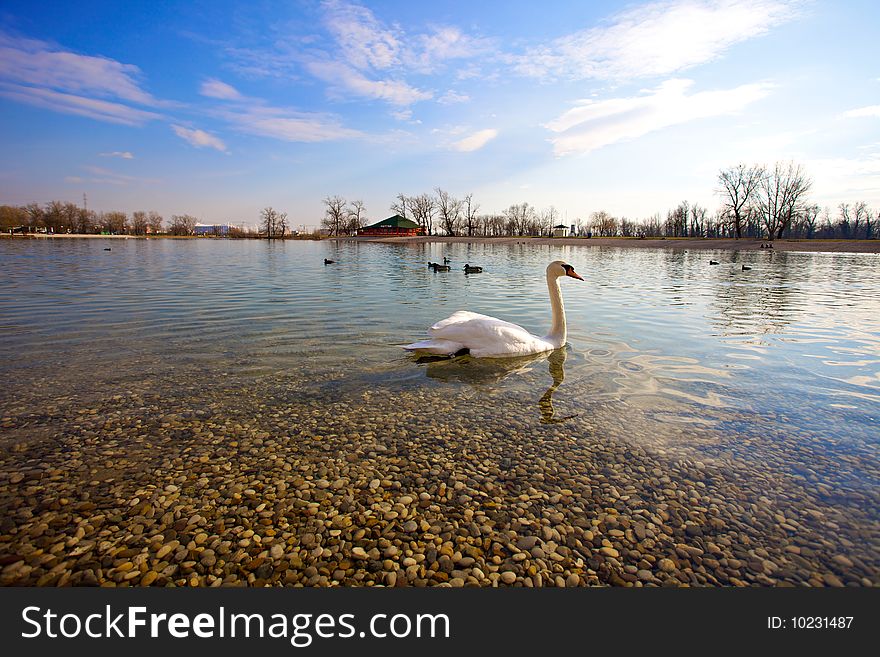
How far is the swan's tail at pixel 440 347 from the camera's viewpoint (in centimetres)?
699

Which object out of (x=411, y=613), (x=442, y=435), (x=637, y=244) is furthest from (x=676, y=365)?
(x=637, y=244)

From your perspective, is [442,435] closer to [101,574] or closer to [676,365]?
[101,574]

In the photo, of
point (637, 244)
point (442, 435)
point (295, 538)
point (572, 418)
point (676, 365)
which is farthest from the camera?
point (637, 244)

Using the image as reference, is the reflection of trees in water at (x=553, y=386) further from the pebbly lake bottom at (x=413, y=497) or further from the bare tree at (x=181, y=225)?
the bare tree at (x=181, y=225)

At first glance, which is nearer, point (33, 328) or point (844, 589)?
point (844, 589)

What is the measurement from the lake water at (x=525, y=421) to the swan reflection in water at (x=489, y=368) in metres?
0.05

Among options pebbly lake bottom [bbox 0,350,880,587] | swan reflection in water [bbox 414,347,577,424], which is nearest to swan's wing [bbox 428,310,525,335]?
swan reflection in water [bbox 414,347,577,424]

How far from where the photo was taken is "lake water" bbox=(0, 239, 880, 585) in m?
3.07

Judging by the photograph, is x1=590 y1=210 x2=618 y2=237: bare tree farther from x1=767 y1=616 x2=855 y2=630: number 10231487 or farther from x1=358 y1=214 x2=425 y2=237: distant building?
x1=767 y1=616 x2=855 y2=630: number 10231487

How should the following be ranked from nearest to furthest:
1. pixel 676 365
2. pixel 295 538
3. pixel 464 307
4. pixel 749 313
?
1. pixel 295 538
2. pixel 676 365
3. pixel 749 313
4. pixel 464 307

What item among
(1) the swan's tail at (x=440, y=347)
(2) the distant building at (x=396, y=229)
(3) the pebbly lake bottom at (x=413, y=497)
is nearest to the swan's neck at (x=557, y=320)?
(1) the swan's tail at (x=440, y=347)

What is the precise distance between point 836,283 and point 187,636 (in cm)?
2615

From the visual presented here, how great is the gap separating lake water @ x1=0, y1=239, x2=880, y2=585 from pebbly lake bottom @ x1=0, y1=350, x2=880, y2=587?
25mm

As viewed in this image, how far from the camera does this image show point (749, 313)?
11938mm
